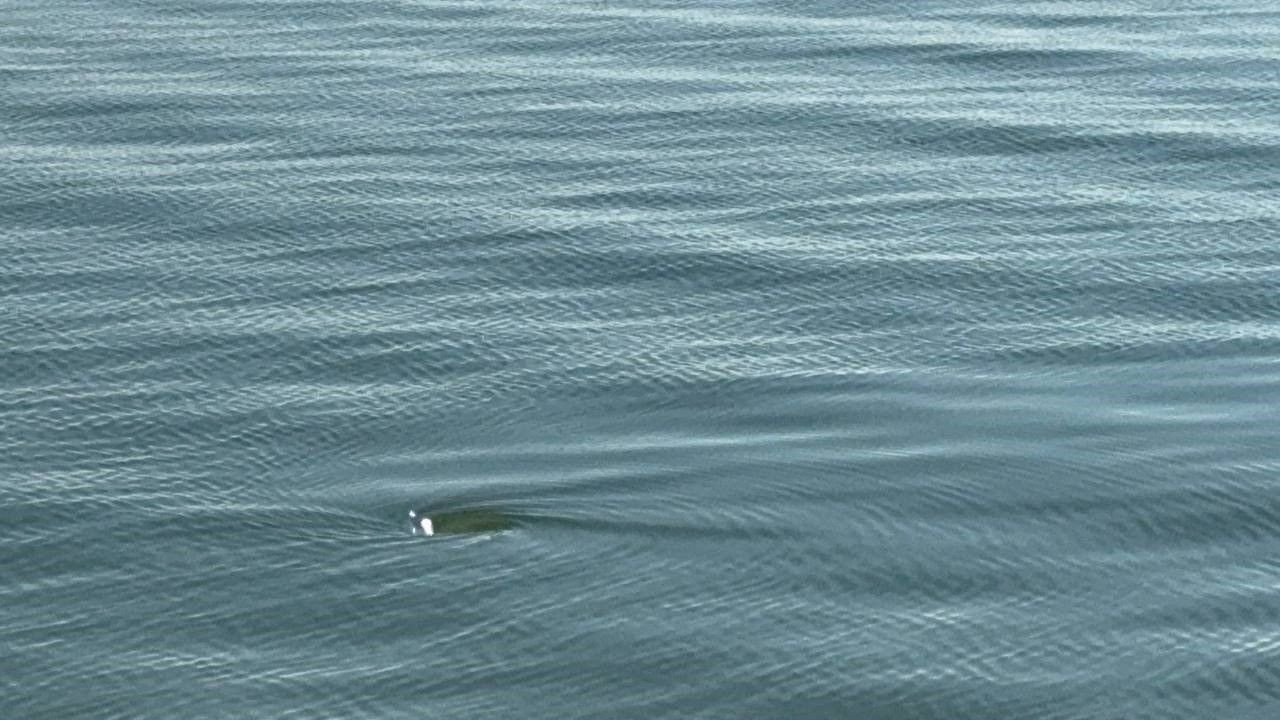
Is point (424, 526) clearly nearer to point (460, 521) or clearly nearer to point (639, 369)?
point (460, 521)

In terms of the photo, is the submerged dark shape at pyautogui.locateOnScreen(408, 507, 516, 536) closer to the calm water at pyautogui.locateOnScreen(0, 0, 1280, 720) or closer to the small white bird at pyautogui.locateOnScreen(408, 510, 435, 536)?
the small white bird at pyautogui.locateOnScreen(408, 510, 435, 536)

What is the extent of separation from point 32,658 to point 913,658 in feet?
17.4

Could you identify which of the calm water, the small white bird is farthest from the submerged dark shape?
the calm water

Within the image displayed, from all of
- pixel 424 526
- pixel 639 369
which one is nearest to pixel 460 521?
pixel 424 526

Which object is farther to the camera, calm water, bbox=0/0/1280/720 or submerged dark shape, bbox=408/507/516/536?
submerged dark shape, bbox=408/507/516/536

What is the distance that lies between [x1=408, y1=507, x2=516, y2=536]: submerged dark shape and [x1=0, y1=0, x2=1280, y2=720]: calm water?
0.11 m

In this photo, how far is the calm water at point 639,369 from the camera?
15617 millimetres

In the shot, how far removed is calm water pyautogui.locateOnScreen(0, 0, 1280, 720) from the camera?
1562cm

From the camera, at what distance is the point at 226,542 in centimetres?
1697

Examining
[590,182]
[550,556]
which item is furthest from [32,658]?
[590,182]

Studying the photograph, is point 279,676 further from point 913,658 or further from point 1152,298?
point 1152,298

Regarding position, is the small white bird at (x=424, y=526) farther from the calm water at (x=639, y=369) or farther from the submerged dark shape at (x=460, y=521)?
the calm water at (x=639, y=369)

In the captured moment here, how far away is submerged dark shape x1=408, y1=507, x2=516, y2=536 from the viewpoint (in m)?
17.2

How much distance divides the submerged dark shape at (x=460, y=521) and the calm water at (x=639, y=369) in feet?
0.36
